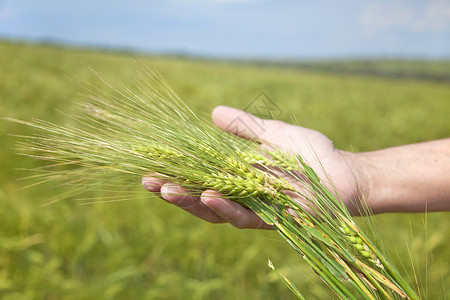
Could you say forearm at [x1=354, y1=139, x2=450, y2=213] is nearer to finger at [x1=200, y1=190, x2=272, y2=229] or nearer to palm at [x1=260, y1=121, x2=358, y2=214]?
palm at [x1=260, y1=121, x2=358, y2=214]

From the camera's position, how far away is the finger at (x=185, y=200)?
126cm

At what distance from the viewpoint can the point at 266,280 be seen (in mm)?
2418

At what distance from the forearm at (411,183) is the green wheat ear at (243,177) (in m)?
0.75

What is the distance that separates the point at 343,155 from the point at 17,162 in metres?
3.35

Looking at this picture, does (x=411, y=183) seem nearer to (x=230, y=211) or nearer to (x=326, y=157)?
(x=326, y=157)

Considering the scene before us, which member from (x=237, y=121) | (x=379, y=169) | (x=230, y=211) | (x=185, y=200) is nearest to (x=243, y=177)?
(x=230, y=211)

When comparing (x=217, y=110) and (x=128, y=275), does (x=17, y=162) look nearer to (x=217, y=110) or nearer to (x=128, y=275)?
(x=128, y=275)

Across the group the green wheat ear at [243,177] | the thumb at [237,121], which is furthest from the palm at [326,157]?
the green wheat ear at [243,177]

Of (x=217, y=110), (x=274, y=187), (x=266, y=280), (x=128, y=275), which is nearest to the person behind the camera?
(x=274, y=187)

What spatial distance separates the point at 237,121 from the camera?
6.13ft

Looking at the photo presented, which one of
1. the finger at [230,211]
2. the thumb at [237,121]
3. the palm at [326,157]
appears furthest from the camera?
the thumb at [237,121]

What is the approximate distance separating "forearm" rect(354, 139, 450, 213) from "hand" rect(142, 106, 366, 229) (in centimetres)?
10

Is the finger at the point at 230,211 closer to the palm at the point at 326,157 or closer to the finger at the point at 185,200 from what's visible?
the finger at the point at 185,200

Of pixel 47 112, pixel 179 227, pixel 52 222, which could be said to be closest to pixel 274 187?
pixel 179 227
